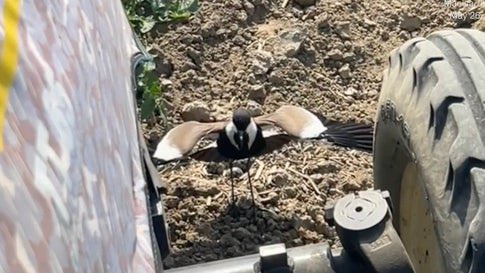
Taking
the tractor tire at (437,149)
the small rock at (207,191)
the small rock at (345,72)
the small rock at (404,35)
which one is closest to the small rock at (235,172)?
the small rock at (207,191)

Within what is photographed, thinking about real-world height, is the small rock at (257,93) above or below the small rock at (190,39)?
below

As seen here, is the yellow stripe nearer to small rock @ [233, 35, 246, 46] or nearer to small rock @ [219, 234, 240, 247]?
small rock @ [219, 234, 240, 247]

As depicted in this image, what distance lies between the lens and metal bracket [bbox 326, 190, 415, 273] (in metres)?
1.75

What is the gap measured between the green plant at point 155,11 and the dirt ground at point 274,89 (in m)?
0.08

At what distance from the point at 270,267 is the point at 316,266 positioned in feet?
0.27

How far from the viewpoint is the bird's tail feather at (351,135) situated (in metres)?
3.46

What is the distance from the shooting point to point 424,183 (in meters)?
1.96

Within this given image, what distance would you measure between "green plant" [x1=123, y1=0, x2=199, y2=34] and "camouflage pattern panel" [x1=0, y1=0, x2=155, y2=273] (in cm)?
224

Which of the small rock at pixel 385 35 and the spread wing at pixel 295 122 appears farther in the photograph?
the small rock at pixel 385 35

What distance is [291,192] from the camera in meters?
3.38

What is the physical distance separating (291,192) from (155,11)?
900mm

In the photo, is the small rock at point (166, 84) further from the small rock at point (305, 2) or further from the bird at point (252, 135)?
the small rock at point (305, 2)

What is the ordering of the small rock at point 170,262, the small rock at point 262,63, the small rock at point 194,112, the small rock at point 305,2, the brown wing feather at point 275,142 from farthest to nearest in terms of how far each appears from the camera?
the small rock at point 305,2, the small rock at point 262,63, the small rock at point 194,112, the brown wing feather at point 275,142, the small rock at point 170,262

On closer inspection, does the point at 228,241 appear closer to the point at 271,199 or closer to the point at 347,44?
the point at 271,199
